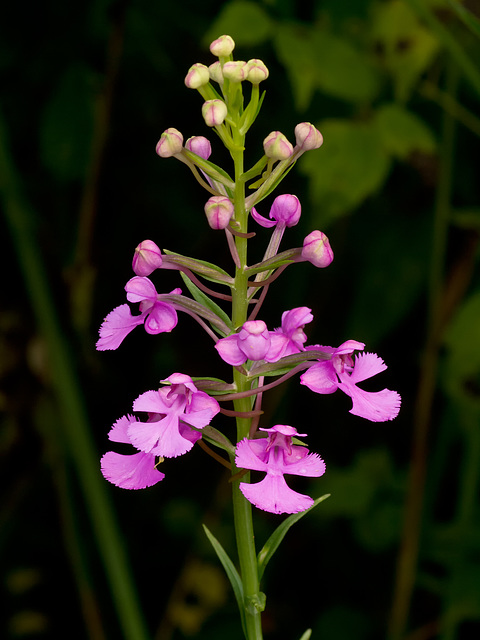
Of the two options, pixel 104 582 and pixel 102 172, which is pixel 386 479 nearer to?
pixel 104 582

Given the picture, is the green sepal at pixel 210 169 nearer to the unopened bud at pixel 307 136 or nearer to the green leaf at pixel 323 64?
the unopened bud at pixel 307 136

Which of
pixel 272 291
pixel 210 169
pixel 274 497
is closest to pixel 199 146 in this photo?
pixel 210 169

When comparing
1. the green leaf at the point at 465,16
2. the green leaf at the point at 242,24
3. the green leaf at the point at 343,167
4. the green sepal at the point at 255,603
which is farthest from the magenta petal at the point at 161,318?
the green leaf at the point at 242,24

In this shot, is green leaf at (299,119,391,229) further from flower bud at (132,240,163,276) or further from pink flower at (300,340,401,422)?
flower bud at (132,240,163,276)

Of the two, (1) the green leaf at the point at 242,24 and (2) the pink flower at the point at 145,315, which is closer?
(2) the pink flower at the point at 145,315

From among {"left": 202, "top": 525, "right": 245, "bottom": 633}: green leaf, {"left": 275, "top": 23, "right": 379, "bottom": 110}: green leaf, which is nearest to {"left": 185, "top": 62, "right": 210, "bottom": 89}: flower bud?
{"left": 202, "top": 525, "right": 245, "bottom": 633}: green leaf

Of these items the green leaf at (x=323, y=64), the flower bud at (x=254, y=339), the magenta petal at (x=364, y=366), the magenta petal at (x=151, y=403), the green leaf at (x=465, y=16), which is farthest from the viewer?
the green leaf at (x=323, y=64)

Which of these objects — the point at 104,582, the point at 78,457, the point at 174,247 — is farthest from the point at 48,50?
the point at 104,582

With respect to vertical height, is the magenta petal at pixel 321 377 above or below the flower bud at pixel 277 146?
below
